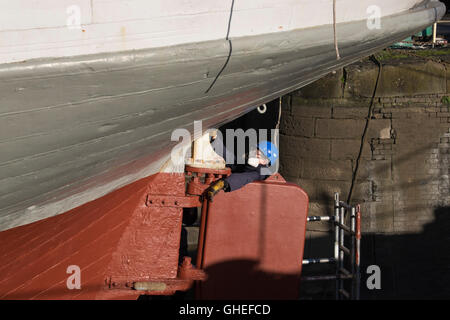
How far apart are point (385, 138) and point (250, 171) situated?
2.45 metres

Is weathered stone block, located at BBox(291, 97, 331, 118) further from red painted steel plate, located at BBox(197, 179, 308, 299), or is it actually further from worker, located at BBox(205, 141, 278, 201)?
red painted steel plate, located at BBox(197, 179, 308, 299)

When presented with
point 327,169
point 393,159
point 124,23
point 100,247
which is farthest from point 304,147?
point 124,23

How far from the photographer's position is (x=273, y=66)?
144 inches

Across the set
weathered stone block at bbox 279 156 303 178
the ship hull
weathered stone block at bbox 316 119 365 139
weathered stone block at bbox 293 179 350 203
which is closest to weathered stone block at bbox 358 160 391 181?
weathered stone block at bbox 293 179 350 203

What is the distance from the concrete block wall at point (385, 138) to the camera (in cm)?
681

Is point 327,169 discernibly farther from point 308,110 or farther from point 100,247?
point 100,247

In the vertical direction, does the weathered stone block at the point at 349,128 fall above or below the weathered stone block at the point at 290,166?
above

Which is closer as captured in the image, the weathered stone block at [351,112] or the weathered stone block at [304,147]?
the weathered stone block at [351,112]

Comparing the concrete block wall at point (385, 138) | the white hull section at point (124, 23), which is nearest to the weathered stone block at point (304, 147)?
the concrete block wall at point (385, 138)

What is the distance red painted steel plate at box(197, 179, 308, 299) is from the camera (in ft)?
16.7

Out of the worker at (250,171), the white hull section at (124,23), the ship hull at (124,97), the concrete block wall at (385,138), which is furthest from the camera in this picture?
the concrete block wall at (385,138)

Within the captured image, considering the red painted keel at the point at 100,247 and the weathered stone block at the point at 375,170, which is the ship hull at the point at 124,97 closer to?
the red painted keel at the point at 100,247

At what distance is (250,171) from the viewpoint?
5191 millimetres

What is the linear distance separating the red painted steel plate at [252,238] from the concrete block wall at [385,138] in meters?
1.95
